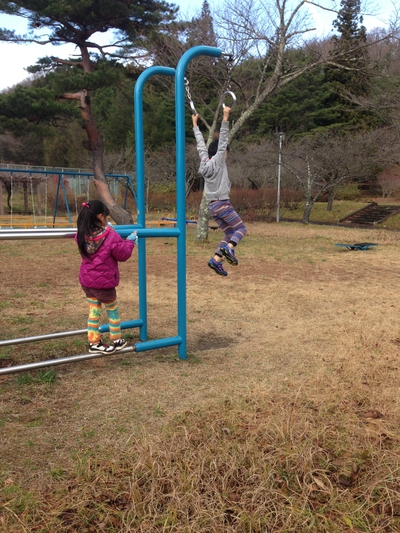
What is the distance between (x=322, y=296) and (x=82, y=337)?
3430mm

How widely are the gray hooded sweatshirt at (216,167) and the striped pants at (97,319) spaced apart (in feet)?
4.33

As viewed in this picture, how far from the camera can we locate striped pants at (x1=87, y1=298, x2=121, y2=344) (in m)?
3.14

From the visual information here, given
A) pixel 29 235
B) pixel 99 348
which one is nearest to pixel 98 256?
pixel 29 235

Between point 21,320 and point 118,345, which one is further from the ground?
point 118,345

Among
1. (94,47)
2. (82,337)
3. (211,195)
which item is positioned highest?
(94,47)

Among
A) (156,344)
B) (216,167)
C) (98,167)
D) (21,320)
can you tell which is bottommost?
(21,320)

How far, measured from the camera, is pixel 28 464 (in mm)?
2162

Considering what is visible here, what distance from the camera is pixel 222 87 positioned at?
40.0ft

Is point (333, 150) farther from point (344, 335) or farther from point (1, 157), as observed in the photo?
point (1, 157)

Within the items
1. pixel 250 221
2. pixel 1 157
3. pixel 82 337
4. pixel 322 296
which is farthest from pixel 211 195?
pixel 1 157

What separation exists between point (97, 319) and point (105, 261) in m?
0.46

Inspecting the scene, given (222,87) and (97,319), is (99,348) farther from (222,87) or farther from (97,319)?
(222,87)

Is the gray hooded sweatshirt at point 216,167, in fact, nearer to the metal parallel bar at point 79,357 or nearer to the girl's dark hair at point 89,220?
the girl's dark hair at point 89,220

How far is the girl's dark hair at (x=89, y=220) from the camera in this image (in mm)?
2867
